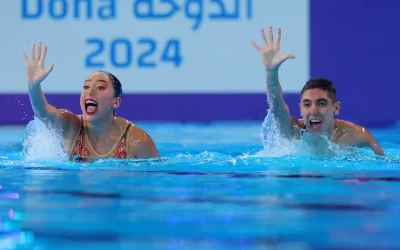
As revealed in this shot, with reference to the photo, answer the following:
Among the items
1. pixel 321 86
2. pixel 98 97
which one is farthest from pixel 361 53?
pixel 98 97

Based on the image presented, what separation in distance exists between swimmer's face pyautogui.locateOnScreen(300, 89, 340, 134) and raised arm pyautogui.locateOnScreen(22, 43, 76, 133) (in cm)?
139

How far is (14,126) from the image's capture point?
28.1 feet

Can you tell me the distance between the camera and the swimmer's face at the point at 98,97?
4531 millimetres

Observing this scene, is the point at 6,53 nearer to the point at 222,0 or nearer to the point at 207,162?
the point at 222,0

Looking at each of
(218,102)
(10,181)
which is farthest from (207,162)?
(218,102)

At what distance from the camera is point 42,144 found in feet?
15.6

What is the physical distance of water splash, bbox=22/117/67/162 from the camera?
15.4ft

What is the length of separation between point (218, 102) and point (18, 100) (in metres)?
2.12

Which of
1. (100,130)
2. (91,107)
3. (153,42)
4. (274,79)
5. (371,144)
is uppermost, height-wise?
(153,42)

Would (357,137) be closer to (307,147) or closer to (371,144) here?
(371,144)

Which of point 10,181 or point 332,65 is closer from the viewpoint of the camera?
point 10,181

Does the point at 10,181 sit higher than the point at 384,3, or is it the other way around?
the point at 384,3

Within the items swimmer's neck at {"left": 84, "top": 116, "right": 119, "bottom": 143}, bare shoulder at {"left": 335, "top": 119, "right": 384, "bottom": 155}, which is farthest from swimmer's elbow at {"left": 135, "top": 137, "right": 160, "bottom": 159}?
bare shoulder at {"left": 335, "top": 119, "right": 384, "bottom": 155}

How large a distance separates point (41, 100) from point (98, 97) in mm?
335
